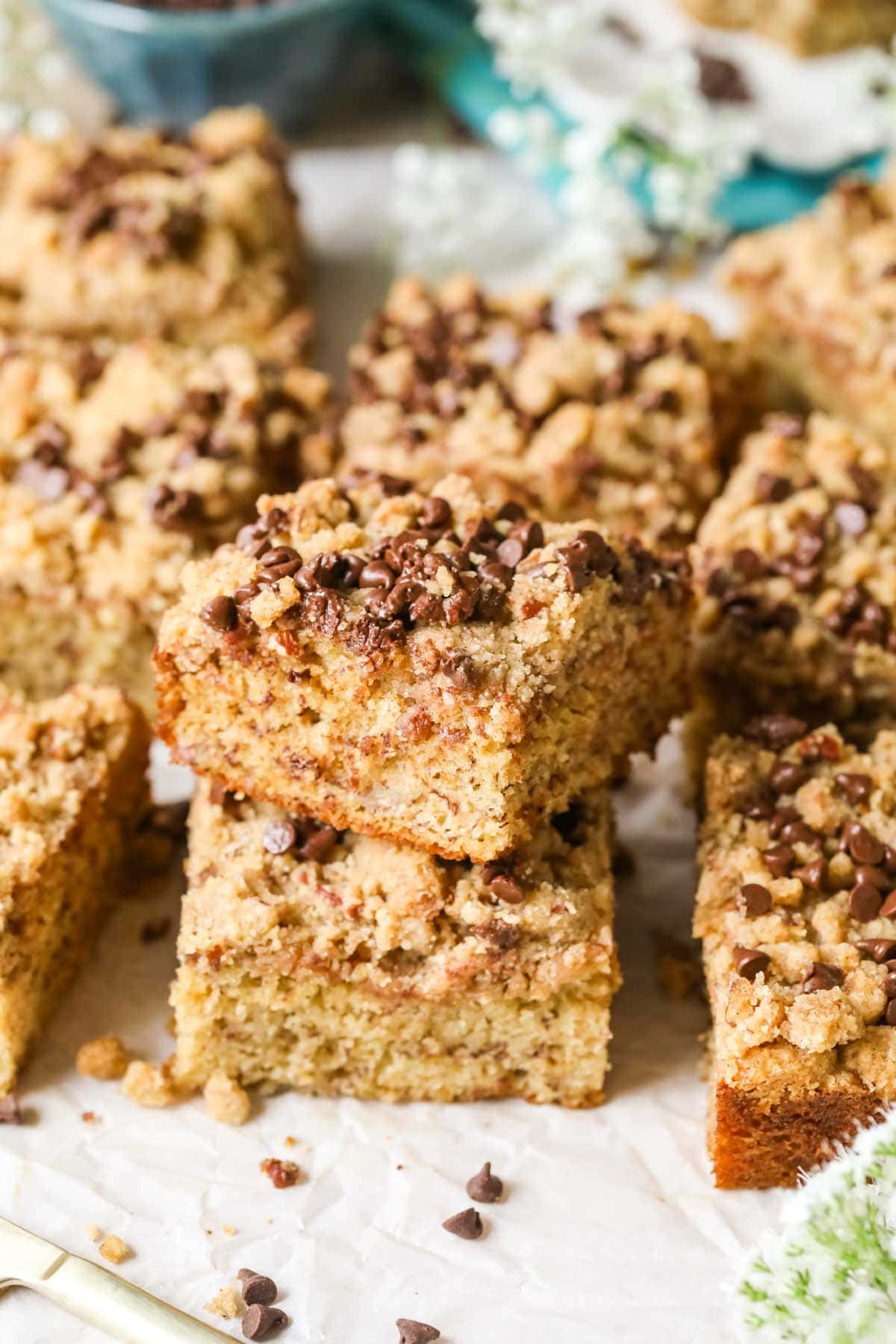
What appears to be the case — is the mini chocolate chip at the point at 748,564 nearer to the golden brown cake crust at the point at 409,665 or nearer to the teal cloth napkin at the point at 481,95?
the golden brown cake crust at the point at 409,665

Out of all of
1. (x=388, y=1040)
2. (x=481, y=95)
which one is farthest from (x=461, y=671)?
(x=481, y=95)

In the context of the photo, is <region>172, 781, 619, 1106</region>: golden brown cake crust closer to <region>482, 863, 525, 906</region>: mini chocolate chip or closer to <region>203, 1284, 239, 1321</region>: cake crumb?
<region>482, 863, 525, 906</region>: mini chocolate chip

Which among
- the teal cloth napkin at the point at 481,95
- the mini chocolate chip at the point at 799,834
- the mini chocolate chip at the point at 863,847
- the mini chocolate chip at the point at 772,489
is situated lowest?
the mini chocolate chip at the point at 799,834

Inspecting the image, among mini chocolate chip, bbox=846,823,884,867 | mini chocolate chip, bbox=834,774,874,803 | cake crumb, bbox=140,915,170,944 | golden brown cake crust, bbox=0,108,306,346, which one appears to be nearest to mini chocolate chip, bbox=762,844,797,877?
mini chocolate chip, bbox=846,823,884,867

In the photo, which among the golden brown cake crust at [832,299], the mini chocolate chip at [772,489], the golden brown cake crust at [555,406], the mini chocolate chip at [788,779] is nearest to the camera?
the mini chocolate chip at [788,779]

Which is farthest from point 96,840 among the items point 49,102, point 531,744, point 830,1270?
point 49,102

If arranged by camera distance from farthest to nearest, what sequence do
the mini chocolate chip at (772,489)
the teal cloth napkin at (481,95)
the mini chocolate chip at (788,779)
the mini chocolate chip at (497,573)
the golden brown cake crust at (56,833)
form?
the teal cloth napkin at (481,95)
the mini chocolate chip at (772,489)
the mini chocolate chip at (788,779)
the golden brown cake crust at (56,833)
the mini chocolate chip at (497,573)

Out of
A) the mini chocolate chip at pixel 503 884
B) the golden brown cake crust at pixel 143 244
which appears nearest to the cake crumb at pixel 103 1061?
the mini chocolate chip at pixel 503 884
